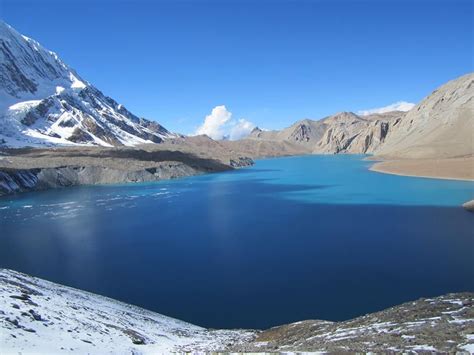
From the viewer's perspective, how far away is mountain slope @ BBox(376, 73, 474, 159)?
132 meters

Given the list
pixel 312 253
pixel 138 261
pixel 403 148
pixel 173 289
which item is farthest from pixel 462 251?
pixel 403 148

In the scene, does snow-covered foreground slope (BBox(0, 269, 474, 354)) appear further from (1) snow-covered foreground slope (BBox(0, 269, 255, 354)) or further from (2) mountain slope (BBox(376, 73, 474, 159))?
(2) mountain slope (BBox(376, 73, 474, 159))

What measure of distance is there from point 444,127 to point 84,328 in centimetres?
15708

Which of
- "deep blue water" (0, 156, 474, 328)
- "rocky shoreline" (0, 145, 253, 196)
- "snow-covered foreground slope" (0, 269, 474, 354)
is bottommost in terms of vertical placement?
"deep blue water" (0, 156, 474, 328)

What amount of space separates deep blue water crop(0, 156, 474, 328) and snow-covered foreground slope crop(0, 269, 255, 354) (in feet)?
12.0

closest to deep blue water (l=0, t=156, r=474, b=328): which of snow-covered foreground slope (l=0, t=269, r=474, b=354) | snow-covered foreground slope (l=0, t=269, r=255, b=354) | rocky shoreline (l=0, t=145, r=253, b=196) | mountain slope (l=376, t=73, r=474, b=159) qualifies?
snow-covered foreground slope (l=0, t=269, r=255, b=354)

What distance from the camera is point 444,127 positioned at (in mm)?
149250

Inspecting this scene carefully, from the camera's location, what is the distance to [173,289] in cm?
2695

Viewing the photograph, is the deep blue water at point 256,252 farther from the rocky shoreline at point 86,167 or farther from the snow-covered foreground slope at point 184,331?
the rocky shoreline at point 86,167

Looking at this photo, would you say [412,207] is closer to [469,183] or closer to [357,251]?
[357,251]

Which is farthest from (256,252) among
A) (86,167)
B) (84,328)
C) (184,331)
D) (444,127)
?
(444,127)

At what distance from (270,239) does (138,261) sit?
12291 millimetres

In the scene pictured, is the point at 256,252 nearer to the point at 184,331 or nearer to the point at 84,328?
the point at 184,331

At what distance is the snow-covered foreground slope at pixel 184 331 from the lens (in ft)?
37.6
